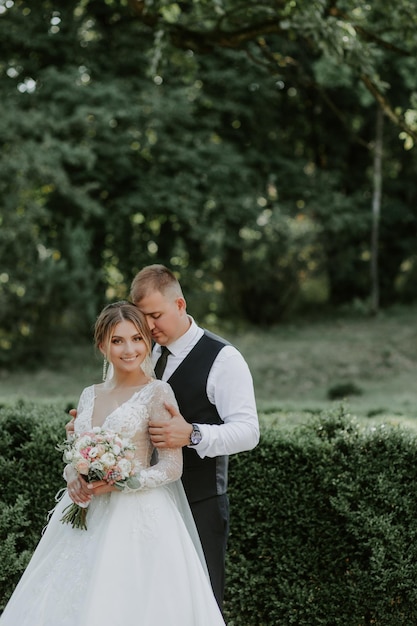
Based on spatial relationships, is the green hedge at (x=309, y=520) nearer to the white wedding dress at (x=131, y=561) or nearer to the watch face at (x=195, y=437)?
the white wedding dress at (x=131, y=561)

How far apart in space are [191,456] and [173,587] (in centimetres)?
60

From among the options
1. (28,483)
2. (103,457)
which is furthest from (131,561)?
(28,483)

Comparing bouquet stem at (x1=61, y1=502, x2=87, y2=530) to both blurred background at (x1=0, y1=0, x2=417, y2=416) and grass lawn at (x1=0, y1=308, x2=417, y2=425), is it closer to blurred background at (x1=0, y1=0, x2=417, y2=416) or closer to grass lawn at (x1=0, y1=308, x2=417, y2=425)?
grass lawn at (x1=0, y1=308, x2=417, y2=425)

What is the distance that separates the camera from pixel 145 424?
3383 mm

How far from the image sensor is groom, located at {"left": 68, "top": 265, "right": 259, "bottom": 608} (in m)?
3.49

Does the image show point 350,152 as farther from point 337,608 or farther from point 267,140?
point 337,608

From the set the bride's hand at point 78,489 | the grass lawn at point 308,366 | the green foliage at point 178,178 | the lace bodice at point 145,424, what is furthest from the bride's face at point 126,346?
the green foliage at point 178,178

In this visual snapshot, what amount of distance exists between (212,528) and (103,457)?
2.60 feet

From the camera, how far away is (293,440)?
14.9 feet

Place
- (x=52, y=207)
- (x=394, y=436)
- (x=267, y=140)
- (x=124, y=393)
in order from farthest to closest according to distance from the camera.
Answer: (x=267, y=140), (x=52, y=207), (x=394, y=436), (x=124, y=393)

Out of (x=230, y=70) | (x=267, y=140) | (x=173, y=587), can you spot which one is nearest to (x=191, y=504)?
(x=173, y=587)

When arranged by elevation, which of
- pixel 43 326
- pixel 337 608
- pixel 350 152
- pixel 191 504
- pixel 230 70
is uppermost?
pixel 191 504

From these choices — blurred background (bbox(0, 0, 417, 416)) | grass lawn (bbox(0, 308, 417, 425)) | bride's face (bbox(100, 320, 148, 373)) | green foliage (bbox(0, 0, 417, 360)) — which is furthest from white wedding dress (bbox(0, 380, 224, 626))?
green foliage (bbox(0, 0, 417, 360))

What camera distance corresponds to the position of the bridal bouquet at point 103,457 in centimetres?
311
